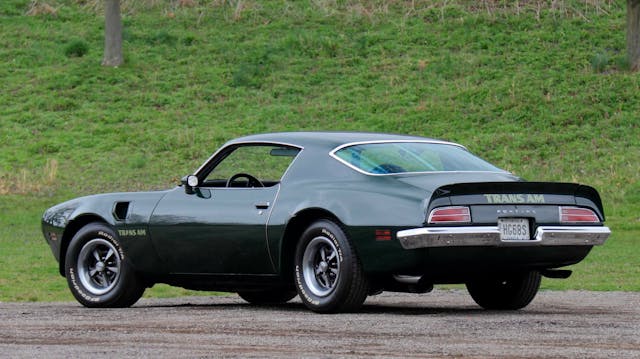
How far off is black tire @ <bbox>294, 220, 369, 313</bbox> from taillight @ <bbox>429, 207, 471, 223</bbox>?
0.71 m

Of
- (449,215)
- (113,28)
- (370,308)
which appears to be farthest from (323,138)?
(113,28)

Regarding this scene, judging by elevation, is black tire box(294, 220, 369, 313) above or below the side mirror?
below

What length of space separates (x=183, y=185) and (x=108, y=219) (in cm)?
78

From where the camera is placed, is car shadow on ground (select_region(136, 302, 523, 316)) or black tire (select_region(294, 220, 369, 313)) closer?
black tire (select_region(294, 220, 369, 313))

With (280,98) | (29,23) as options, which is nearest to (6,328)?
(280,98)

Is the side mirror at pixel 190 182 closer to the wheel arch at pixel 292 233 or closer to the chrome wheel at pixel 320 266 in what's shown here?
the wheel arch at pixel 292 233

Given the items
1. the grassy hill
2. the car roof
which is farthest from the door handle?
the grassy hill

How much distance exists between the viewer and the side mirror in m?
11.7

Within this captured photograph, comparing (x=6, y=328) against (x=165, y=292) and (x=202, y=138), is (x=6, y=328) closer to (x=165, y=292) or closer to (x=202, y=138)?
(x=165, y=292)

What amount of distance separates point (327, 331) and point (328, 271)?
157 centimetres

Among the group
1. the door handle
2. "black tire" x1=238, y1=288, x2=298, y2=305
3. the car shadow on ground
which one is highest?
the door handle

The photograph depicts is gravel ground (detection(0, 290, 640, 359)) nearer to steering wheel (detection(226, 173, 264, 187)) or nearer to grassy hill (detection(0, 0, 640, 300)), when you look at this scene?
steering wheel (detection(226, 173, 264, 187))

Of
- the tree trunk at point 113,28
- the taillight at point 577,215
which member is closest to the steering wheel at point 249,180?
the taillight at point 577,215

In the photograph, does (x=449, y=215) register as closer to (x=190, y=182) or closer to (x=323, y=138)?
(x=323, y=138)
